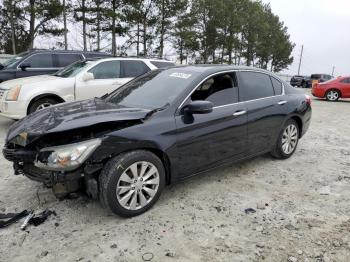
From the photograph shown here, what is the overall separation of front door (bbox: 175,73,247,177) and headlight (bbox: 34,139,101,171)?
1030mm

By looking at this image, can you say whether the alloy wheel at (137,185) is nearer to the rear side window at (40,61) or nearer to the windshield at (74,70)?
the windshield at (74,70)

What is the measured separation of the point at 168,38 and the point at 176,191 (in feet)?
98.6

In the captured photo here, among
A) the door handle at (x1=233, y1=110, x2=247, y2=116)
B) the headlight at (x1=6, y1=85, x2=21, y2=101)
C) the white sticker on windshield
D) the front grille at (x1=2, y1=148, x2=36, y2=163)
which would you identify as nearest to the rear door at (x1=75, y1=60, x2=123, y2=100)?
the headlight at (x1=6, y1=85, x2=21, y2=101)

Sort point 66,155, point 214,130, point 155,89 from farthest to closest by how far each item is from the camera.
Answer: point 155,89
point 214,130
point 66,155

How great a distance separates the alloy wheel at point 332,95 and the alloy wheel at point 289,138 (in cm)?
1371

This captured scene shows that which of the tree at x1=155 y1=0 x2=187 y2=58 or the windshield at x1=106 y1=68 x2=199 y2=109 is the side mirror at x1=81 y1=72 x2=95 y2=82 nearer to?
the windshield at x1=106 y1=68 x2=199 y2=109

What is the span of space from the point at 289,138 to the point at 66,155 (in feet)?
12.2

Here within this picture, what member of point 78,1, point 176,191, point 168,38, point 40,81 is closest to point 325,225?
point 176,191

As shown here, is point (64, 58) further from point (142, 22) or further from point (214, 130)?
point (142, 22)

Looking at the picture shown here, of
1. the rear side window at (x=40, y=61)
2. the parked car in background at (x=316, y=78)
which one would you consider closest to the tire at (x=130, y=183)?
the rear side window at (x=40, y=61)

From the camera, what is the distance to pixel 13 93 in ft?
23.1

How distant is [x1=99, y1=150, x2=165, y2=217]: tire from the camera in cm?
335

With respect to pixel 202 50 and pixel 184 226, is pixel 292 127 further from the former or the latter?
pixel 202 50

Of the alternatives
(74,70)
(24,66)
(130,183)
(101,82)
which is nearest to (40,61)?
(24,66)
